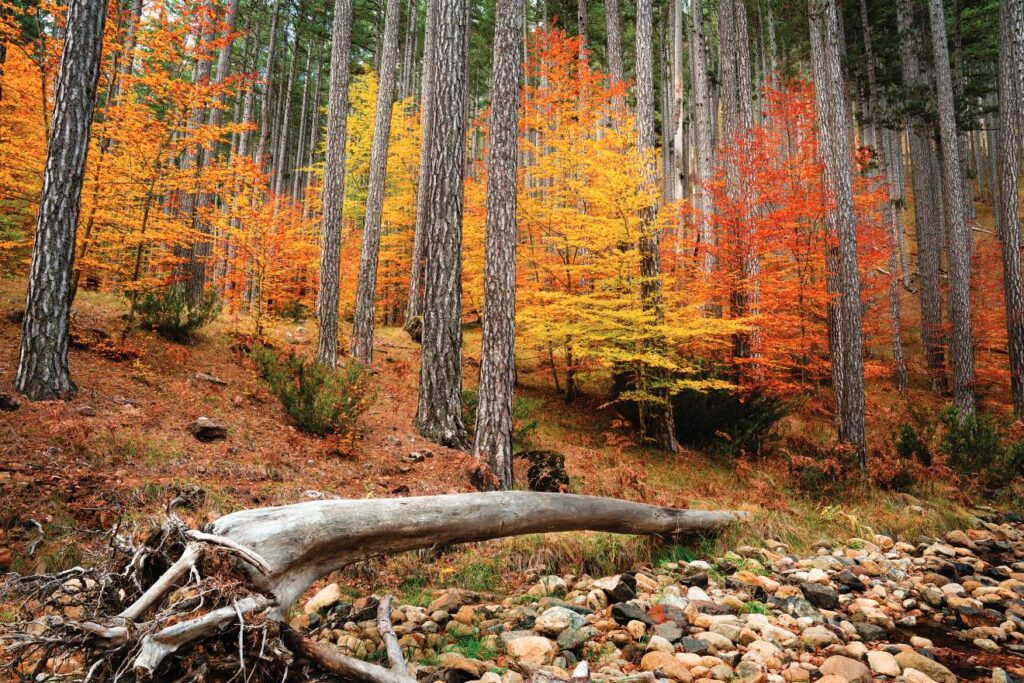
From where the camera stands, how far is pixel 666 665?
2.83 metres

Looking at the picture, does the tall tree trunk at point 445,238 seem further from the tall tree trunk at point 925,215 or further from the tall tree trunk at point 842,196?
the tall tree trunk at point 925,215

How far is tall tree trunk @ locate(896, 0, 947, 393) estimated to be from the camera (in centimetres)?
1569

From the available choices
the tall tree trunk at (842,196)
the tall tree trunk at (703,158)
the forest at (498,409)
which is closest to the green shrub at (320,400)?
the forest at (498,409)

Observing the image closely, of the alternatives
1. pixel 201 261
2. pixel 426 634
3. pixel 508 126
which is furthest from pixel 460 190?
pixel 201 261

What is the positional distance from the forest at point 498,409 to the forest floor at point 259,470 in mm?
48

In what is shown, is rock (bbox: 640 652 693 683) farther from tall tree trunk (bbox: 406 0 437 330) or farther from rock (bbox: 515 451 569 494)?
tall tree trunk (bbox: 406 0 437 330)

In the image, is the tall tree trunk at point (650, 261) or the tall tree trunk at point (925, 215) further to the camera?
the tall tree trunk at point (925, 215)

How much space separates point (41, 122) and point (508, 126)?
8.94 m

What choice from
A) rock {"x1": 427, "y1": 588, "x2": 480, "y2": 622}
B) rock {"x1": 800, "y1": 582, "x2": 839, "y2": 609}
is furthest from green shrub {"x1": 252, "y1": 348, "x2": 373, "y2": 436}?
rock {"x1": 800, "y1": 582, "x2": 839, "y2": 609}

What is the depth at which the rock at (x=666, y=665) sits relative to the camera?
276 centimetres

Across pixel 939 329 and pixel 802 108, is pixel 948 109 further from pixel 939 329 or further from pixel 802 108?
pixel 939 329

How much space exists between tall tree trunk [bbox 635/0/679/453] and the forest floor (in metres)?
0.62

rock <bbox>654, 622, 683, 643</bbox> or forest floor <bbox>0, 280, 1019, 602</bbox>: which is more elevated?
forest floor <bbox>0, 280, 1019, 602</bbox>

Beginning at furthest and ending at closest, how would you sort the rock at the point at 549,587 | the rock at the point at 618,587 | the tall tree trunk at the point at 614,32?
the tall tree trunk at the point at 614,32
the rock at the point at 549,587
the rock at the point at 618,587
